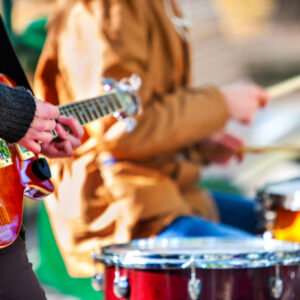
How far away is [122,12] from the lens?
80.7 inches

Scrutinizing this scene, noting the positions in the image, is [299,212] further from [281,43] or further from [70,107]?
[281,43]

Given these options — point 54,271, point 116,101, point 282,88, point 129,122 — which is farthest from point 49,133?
point 282,88

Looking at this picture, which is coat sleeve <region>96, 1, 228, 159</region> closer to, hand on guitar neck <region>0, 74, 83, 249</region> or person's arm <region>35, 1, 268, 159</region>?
person's arm <region>35, 1, 268, 159</region>

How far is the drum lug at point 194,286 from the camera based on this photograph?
1.50 meters

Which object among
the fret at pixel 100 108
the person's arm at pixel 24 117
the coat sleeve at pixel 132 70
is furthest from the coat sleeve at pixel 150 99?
the person's arm at pixel 24 117

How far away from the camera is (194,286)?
4.92ft

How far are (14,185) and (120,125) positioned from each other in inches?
27.5

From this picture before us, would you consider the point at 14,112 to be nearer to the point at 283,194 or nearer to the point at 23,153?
the point at 23,153

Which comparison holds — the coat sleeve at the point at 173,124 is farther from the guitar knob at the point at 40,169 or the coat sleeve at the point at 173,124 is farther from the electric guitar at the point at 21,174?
the guitar knob at the point at 40,169

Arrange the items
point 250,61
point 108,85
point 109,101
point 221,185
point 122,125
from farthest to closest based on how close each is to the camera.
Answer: point 250,61
point 221,185
point 122,125
point 108,85
point 109,101

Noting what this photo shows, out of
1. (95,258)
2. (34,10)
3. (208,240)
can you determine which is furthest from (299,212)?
(34,10)

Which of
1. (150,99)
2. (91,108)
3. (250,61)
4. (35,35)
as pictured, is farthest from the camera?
(250,61)

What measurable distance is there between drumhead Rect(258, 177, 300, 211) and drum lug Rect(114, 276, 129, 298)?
610mm

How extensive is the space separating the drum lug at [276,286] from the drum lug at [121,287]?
0.33 metres
